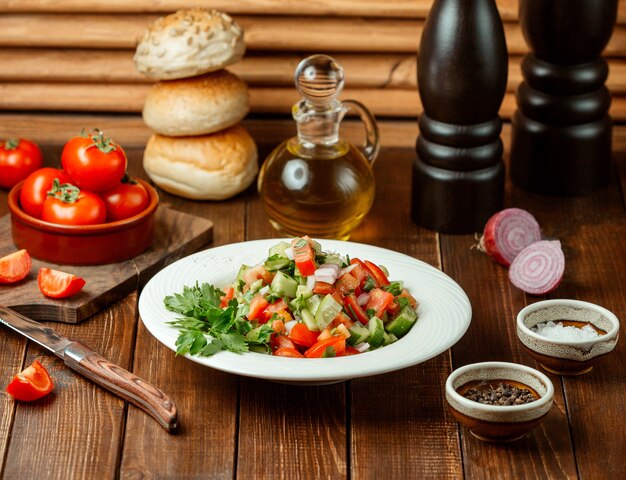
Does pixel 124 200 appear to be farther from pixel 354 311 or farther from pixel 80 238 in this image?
pixel 354 311

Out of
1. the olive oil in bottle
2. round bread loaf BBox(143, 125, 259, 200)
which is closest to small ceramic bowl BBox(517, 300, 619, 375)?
the olive oil in bottle

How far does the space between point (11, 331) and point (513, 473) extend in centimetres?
92

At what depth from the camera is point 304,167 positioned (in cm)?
206

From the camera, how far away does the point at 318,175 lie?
205 centimetres

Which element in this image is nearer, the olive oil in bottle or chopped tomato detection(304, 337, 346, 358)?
chopped tomato detection(304, 337, 346, 358)

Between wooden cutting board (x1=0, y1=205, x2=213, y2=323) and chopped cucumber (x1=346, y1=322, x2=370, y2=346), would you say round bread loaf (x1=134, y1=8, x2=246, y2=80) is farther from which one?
chopped cucumber (x1=346, y1=322, x2=370, y2=346)

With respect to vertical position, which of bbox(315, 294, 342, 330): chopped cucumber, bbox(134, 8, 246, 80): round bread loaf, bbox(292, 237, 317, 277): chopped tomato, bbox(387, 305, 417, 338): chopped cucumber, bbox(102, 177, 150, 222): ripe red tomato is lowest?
bbox(102, 177, 150, 222): ripe red tomato

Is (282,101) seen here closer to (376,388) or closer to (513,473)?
(376,388)

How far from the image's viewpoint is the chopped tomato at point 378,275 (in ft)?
5.64

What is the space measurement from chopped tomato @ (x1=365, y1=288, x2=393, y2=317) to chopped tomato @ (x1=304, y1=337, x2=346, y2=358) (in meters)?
0.11

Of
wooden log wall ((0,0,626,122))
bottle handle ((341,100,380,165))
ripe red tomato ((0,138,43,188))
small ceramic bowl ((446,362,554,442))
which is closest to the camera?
small ceramic bowl ((446,362,554,442))

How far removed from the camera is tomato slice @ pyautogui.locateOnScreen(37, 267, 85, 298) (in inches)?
71.8

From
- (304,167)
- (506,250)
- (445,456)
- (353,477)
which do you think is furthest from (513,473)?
(304,167)

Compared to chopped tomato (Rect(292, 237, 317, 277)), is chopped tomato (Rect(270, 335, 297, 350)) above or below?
below
